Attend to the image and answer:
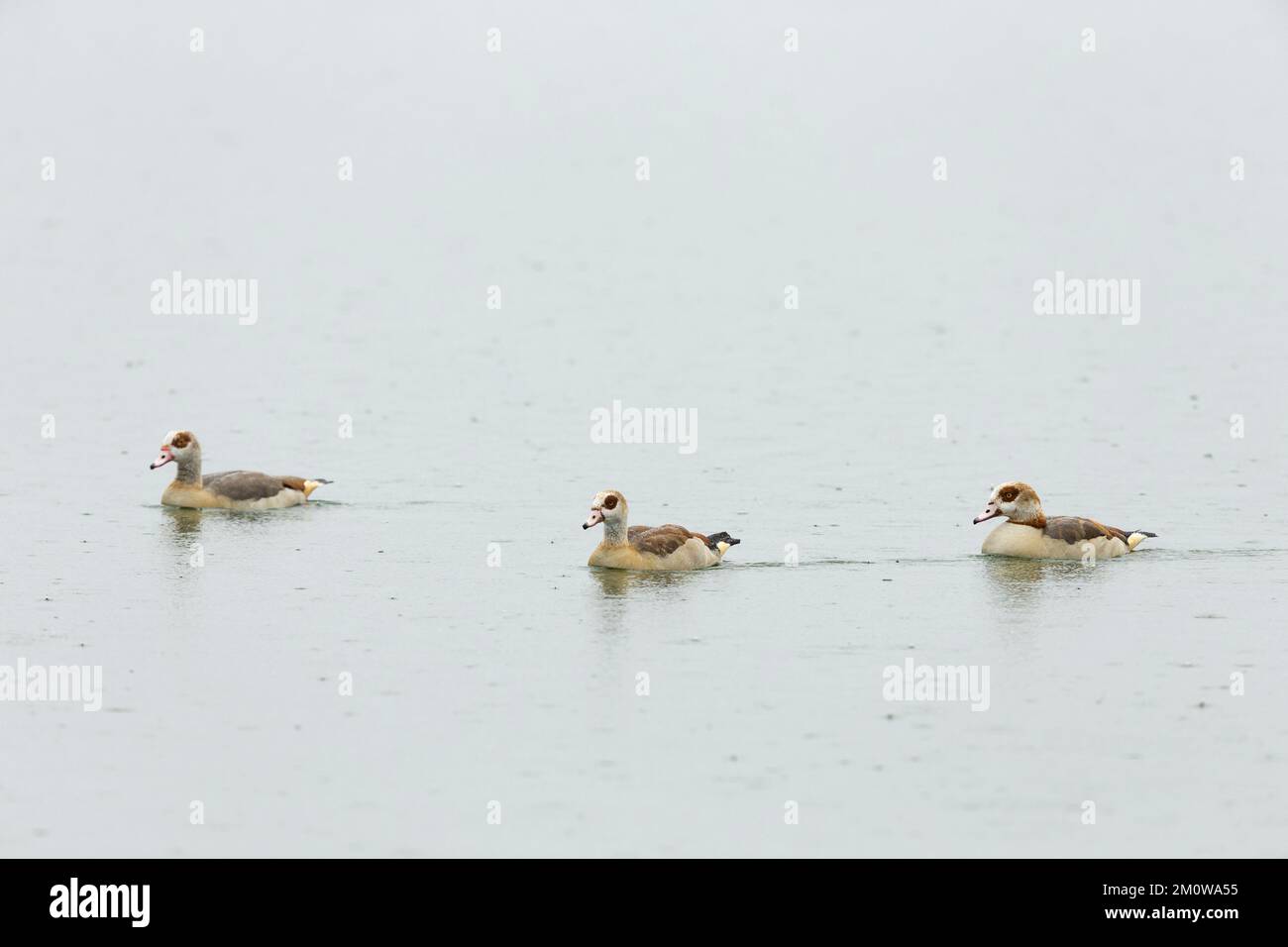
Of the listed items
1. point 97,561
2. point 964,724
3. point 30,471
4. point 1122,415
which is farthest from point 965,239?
point 964,724

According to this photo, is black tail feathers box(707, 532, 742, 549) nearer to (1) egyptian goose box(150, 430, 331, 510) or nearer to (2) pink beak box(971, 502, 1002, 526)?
(2) pink beak box(971, 502, 1002, 526)

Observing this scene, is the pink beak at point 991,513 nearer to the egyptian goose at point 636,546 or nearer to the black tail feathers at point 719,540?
the black tail feathers at point 719,540

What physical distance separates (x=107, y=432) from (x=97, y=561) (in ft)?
30.9

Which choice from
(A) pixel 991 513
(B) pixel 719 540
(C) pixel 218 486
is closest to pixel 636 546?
(B) pixel 719 540

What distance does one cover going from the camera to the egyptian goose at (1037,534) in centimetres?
2216

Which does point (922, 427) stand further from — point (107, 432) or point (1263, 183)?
point (1263, 183)

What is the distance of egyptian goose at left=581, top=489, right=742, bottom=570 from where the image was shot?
69.2 ft

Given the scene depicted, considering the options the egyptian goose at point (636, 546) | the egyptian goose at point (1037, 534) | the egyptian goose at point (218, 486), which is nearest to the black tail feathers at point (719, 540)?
the egyptian goose at point (636, 546)

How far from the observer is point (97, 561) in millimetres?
21578

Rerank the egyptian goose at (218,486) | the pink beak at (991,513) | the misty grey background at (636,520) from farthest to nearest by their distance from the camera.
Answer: the egyptian goose at (218,486) → the pink beak at (991,513) → the misty grey background at (636,520)

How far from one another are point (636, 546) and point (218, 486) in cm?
627

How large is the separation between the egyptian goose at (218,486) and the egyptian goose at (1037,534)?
314 inches

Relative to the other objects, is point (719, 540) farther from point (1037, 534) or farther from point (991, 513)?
point (1037, 534)

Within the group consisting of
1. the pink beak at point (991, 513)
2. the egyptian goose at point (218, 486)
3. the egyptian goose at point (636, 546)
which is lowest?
the egyptian goose at point (636, 546)
